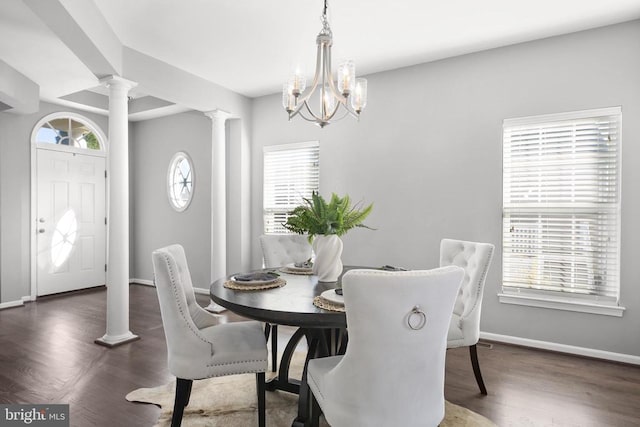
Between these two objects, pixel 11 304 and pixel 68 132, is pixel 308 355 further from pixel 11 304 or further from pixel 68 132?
pixel 68 132

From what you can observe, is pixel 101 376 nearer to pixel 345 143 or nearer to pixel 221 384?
pixel 221 384

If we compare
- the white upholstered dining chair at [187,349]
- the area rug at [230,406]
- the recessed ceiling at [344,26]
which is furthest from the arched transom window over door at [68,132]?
the white upholstered dining chair at [187,349]

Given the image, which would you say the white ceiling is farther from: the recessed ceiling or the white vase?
the white vase

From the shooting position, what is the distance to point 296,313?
167 centimetres

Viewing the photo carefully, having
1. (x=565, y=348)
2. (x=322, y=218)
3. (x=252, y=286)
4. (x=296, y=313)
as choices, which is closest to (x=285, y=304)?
(x=296, y=313)

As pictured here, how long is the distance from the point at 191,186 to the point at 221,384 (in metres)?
Result: 3.70

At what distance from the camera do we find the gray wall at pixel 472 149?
3047 mm

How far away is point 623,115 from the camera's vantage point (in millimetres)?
3045

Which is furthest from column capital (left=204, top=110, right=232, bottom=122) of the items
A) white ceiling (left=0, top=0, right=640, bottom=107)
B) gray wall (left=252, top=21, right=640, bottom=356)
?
gray wall (left=252, top=21, right=640, bottom=356)

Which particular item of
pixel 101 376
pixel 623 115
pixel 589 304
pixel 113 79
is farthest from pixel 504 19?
pixel 101 376

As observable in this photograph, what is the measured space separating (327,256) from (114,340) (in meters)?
2.37

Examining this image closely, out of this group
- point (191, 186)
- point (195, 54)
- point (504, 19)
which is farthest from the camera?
point (191, 186)

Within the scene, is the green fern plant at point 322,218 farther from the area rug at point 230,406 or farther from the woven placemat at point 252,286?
the area rug at point 230,406

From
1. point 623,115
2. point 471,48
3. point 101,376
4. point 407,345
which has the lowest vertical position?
point 101,376
